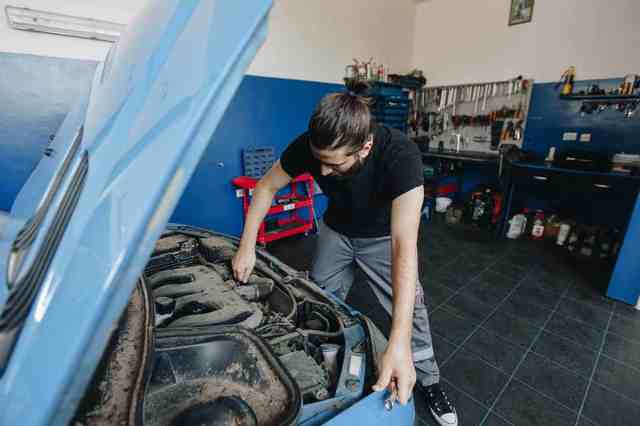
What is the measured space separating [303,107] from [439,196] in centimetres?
245

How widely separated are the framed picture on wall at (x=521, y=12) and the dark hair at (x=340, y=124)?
420cm

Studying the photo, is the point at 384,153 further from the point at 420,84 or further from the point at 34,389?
the point at 420,84

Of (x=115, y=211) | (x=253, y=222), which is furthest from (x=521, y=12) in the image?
(x=115, y=211)

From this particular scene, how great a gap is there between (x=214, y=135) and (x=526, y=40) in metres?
3.94

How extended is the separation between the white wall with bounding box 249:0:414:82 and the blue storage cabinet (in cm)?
49

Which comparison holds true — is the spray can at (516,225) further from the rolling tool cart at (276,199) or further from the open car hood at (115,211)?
the open car hood at (115,211)

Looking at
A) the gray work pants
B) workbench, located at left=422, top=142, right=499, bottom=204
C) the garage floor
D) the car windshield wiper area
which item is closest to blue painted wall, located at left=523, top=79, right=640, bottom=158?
workbench, located at left=422, top=142, right=499, bottom=204

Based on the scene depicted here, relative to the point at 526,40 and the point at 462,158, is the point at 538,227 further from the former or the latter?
the point at 526,40

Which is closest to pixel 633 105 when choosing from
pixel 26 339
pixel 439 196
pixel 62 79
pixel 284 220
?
pixel 439 196

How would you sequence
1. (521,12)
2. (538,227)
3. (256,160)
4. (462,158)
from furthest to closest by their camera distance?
(462,158) < (521,12) < (538,227) < (256,160)

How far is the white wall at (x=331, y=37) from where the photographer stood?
10.8 feet

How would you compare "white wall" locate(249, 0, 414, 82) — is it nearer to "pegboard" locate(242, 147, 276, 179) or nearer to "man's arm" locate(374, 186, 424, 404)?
"pegboard" locate(242, 147, 276, 179)

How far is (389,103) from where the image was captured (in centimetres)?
432

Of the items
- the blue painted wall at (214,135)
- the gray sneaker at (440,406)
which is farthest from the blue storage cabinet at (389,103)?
the gray sneaker at (440,406)
